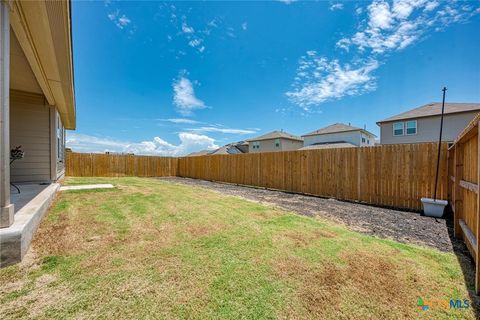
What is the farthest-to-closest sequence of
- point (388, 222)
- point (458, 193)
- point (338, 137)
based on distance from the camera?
point (338, 137) < point (388, 222) < point (458, 193)

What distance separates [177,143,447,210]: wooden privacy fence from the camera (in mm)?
5977

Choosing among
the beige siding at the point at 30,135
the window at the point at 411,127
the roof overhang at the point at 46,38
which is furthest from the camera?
the window at the point at 411,127

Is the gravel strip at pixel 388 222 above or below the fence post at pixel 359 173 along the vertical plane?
below

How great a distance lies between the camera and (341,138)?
24.1m

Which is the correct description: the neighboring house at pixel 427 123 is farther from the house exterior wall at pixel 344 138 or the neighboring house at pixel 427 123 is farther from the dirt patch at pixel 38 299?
the dirt patch at pixel 38 299

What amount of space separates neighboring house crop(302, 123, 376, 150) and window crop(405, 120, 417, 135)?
5376mm

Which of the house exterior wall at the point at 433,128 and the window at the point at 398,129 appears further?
the window at the point at 398,129

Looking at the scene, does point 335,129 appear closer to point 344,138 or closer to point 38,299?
point 344,138

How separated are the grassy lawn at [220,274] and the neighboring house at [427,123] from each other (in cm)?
1787

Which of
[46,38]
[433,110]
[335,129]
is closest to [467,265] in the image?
[46,38]

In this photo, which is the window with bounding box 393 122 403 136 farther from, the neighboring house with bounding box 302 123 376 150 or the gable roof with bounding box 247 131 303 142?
the gable roof with bounding box 247 131 303 142

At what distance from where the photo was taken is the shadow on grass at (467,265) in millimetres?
2080

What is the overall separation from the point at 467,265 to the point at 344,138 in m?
23.3

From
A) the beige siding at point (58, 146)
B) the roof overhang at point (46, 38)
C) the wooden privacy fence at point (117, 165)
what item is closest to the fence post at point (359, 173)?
the roof overhang at point (46, 38)
